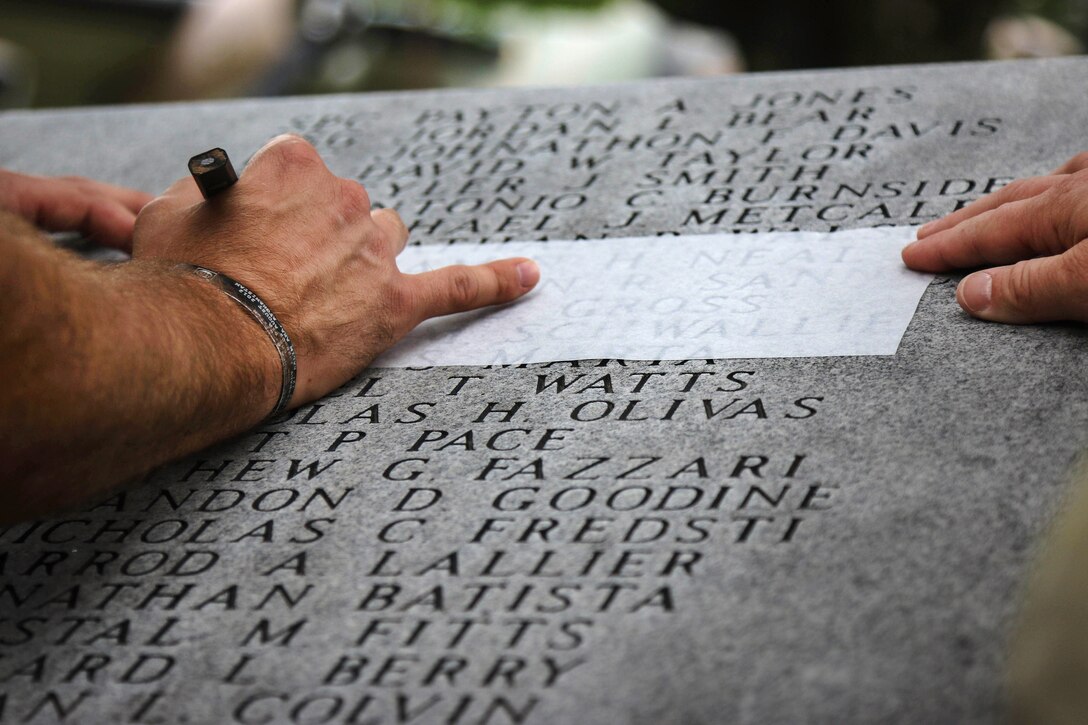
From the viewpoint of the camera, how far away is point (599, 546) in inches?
25.0

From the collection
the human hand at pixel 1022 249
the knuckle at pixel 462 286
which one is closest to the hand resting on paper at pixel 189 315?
the knuckle at pixel 462 286

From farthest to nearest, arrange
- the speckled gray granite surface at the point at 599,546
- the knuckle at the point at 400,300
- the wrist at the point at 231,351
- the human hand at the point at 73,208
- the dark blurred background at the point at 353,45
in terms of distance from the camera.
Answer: the dark blurred background at the point at 353,45 → the human hand at the point at 73,208 → the knuckle at the point at 400,300 → the wrist at the point at 231,351 → the speckled gray granite surface at the point at 599,546

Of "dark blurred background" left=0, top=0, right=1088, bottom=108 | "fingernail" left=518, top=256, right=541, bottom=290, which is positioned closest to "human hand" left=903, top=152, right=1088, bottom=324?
"fingernail" left=518, top=256, right=541, bottom=290

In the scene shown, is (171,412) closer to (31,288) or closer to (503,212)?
(31,288)

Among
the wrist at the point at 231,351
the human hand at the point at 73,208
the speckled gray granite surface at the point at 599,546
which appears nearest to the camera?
the speckled gray granite surface at the point at 599,546

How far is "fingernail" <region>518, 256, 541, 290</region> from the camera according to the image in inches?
34.9

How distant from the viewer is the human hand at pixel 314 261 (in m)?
0.80

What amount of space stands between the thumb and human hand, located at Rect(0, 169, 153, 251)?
0.72 metres

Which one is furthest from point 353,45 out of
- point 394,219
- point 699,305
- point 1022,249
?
point 1022,249

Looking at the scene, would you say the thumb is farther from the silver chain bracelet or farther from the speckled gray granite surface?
the silver chain bracelet

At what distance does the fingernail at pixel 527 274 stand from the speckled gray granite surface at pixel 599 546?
0.10m

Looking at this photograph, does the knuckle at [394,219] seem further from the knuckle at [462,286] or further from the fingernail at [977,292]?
the fingernail at [977,292]

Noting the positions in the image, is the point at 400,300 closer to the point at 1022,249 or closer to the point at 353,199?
the point at 353,199

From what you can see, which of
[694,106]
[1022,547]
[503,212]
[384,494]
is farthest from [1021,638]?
[694,106]
